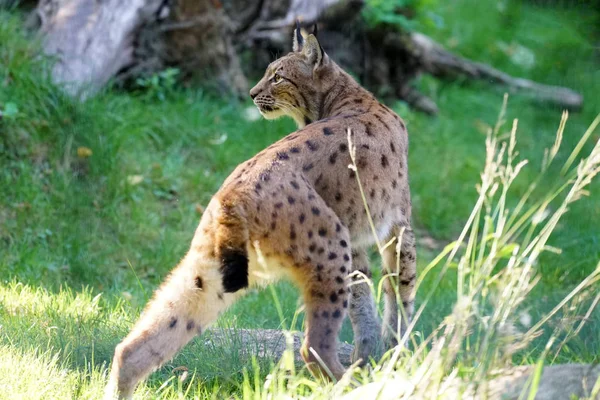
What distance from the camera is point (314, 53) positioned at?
230 inches

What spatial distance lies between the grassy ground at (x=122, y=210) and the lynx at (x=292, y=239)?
0.39 meters

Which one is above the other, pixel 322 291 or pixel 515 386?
pixel 515 386

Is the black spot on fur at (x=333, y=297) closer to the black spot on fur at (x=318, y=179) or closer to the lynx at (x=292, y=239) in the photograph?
the lynx at (x=292, y=239)

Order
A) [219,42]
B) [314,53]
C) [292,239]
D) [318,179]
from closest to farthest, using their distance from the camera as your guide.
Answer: [292,239]
[318,179]
[314,53]
[219,42]

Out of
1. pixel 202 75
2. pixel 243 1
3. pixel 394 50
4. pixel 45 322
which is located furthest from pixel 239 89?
pixel 45 322

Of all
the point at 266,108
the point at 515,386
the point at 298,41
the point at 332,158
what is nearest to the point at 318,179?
the point at 332,158

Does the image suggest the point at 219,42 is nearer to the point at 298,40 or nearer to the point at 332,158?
the point at 298,40

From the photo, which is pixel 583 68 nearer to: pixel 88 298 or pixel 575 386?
pixel 88 298

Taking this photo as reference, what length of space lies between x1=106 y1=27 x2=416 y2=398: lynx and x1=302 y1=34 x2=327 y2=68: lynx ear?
0.75 meters

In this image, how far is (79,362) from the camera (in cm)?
447

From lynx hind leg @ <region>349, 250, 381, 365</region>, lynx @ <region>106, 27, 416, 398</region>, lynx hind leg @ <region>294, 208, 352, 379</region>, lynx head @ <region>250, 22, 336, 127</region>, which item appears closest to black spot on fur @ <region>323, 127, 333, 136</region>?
lynx @ <region>106, 27, 416, 398</region>

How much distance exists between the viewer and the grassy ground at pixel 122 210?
469 cm

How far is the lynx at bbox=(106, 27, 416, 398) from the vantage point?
4082 mm

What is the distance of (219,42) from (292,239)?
5702 mm
